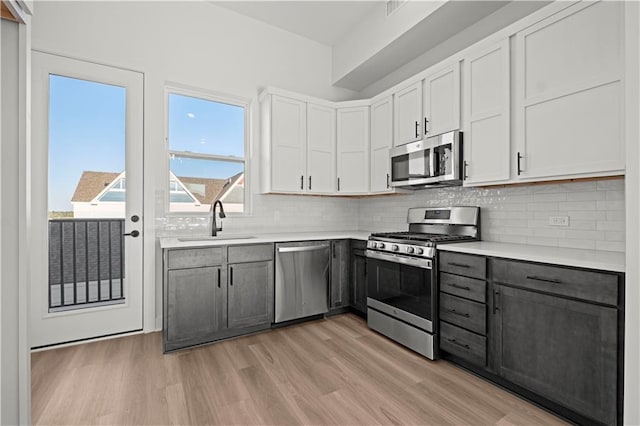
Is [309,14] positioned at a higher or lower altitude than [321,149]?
higher

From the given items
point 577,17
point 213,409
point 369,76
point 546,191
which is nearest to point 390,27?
point 369,76

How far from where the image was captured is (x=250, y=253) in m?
2.97

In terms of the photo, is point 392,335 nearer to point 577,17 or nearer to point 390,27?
point 577,17

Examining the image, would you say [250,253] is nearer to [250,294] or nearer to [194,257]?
[250,294]

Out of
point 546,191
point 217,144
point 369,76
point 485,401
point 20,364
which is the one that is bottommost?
point 485,401

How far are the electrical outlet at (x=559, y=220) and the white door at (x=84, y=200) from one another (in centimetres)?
356

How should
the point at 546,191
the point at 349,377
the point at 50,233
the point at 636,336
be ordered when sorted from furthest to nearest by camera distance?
the point at 50,233 → the point at 546,191 → the point at 349,377 → the point at 636,336

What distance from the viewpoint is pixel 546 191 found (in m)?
2.43

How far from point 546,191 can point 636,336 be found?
1328 millimetres

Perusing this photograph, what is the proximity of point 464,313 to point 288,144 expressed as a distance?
8.06 feet

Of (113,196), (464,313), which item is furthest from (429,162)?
(113,196)

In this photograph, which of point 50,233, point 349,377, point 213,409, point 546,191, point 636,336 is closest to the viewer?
point 636,336

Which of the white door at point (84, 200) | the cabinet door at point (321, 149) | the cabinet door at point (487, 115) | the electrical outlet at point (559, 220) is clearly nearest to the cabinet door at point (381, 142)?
the cabinet door at point (321, 149)

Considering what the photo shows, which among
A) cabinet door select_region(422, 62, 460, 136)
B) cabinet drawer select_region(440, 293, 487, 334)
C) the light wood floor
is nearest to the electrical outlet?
cabinet drawer select_region(440, 293, 487, 334)
